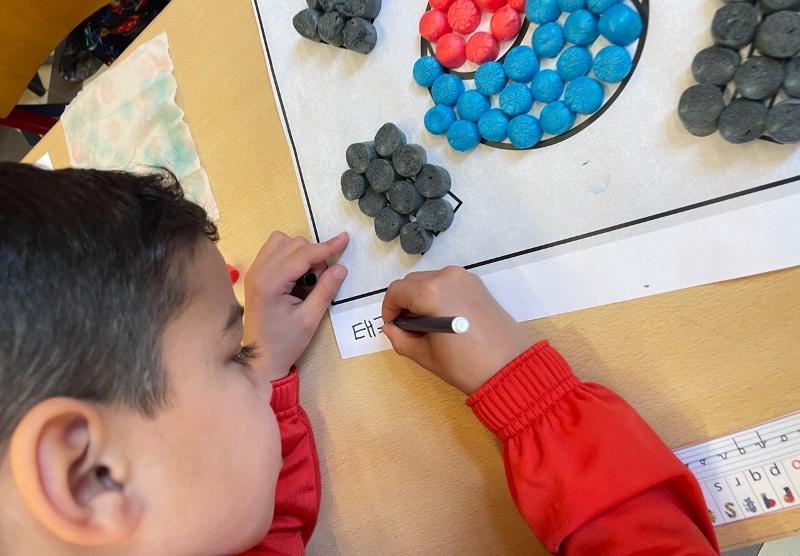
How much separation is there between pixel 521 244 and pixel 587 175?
0.08 meters

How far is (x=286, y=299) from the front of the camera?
24.4 inches

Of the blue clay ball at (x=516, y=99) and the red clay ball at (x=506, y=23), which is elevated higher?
the red clay ball at (x=506, y=23)

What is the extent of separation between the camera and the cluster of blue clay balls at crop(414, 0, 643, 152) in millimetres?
448

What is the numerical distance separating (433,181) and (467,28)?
13cm

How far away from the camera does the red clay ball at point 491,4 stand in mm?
494

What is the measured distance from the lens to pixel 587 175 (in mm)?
470

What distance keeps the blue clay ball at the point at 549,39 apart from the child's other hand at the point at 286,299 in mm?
246

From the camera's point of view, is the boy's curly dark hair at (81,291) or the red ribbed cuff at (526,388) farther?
the red ribbed cuff at (526,388)

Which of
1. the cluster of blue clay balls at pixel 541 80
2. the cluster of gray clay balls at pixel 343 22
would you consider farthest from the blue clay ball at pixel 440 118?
the cluster of gray clay balls at pixel 343 22

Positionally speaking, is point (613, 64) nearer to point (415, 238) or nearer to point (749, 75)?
point (749, 75)

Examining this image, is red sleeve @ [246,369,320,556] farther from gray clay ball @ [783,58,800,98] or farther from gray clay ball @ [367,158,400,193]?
gray clay ball @ [783,58,800,98]

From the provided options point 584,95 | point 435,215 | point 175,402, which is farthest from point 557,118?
point 175,402

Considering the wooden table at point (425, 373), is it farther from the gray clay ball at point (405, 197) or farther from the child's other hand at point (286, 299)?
the gray clay ball at point (405, 197)

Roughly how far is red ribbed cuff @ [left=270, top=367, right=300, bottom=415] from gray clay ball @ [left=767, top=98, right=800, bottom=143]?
1.52 feet
